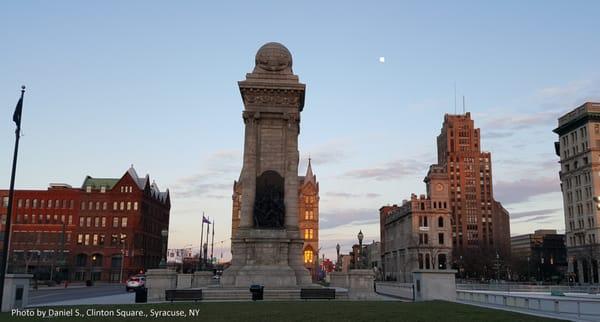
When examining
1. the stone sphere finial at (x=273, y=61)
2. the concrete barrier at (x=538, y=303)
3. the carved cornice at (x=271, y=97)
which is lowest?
the concrete barrier at (x=538, y=303)

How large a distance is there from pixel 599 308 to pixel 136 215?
105 m

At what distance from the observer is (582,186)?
373 feet

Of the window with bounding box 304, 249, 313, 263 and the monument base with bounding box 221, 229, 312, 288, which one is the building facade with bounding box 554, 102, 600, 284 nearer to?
the window with bounding box 304, 249, 313, 263

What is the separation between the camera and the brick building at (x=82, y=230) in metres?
112

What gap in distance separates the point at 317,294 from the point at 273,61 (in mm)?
23082

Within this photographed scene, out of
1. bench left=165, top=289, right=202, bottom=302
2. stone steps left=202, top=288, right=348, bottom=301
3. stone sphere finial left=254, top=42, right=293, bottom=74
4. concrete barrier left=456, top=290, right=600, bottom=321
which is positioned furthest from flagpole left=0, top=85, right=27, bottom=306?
concrete barrier left=456, top=290, right=600, bottom=321

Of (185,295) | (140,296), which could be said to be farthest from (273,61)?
(140,296)

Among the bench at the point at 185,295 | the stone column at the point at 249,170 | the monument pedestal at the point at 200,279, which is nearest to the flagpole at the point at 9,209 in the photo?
the bench at the point at 185,295

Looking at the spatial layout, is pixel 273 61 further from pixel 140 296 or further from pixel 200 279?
pixel 140 296

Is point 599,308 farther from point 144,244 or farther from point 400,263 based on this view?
point 400,263

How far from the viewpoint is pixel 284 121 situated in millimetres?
45969

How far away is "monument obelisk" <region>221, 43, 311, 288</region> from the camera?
41906mm

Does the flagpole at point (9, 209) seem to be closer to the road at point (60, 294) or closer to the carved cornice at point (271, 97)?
the road at point (60, 294)

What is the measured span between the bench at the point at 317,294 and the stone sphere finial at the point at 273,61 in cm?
2184
